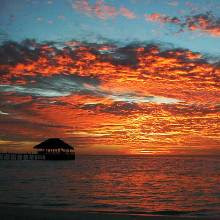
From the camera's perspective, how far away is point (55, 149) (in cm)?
8938

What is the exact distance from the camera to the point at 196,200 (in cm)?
2170

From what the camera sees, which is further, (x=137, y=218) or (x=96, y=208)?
(x=96, y=208)

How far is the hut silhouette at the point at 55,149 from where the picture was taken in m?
84.5

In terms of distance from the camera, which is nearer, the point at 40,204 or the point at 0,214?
the point at 0,214

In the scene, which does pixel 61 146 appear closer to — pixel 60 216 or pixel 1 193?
pixel 1 193

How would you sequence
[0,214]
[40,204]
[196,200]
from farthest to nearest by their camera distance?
[196,200], [40,204], [0,214]

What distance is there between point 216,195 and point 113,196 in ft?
23.5

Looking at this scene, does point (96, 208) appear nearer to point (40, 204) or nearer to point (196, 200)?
point (40, 204)

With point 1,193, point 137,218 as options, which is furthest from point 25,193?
point 137,218

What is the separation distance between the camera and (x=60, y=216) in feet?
45.3

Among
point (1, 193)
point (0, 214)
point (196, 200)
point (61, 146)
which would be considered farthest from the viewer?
point (61, 146)

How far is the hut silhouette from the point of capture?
84500mm

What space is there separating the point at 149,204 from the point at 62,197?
586cm

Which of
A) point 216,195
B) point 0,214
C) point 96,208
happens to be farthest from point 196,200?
point 0,214
